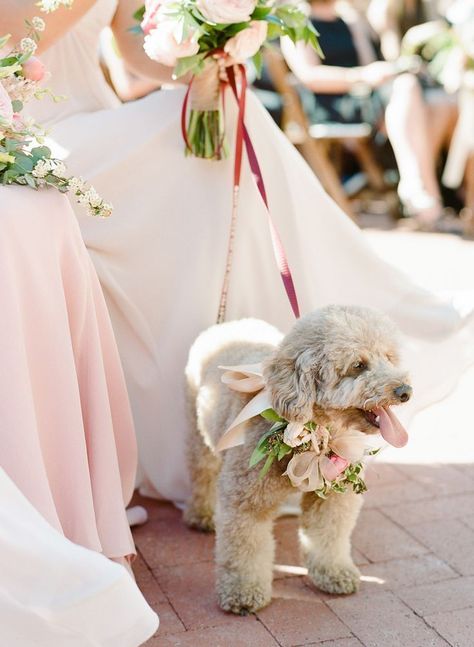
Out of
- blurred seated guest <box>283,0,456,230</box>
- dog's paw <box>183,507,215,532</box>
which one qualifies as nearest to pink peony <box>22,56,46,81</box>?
dog's paw <box>183,507,215,532</box>

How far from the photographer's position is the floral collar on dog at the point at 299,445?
8.54ft

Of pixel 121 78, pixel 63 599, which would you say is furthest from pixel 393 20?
pixel 63 599

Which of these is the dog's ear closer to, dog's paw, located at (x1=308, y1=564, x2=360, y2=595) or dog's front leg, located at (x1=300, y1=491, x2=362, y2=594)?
dog's front leg, located at (x1=300, y1=491, x2=362, y2=594)

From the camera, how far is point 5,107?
2414mm

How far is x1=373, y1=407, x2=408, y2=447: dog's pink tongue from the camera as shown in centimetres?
246

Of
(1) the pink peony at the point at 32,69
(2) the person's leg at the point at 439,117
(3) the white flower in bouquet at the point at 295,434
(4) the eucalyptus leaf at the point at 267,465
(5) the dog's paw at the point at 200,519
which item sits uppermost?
(1) the pink peony at the point at 32,69

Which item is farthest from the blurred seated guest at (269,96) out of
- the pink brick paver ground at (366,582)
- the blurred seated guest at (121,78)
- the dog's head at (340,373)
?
the dog's head at (340,373)

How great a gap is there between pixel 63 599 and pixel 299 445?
2.66 ft

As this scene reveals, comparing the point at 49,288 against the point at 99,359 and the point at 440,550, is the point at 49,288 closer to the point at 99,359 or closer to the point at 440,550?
the point at 99,359

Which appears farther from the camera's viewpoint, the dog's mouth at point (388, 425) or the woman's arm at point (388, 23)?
the woman's arm at point (388, 23)

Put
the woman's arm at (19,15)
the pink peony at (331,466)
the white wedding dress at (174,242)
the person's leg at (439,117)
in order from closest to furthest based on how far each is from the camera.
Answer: the pink peony at (331,466) < the woman's arm at (19,15) < the white wedding dress at (174,242) < the person's leg at (439,117)

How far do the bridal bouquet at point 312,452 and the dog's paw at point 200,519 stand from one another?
68 centimetres

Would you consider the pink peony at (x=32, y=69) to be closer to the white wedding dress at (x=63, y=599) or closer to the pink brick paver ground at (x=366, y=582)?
the white wedding dress at (x=63, y=599)

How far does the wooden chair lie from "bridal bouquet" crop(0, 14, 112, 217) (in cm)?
469
